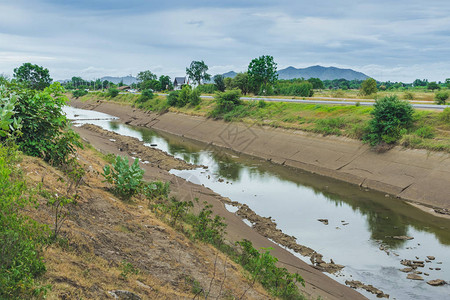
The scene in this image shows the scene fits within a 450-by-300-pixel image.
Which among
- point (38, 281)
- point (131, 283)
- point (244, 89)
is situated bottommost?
point (131, 283)

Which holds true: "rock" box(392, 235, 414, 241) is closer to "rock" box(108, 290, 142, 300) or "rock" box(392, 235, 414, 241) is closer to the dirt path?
the dirt path

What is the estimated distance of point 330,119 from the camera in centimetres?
3152

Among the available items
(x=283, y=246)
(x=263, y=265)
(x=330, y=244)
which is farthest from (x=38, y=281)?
(x=330, y=244)

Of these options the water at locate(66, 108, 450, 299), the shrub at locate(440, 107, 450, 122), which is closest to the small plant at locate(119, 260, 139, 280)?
the water at locate(66, 108, 450, 299)

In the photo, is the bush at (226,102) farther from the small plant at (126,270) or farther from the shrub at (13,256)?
the shrub at (13,256)

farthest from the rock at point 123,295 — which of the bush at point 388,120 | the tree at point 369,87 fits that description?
the tree at point 369,87

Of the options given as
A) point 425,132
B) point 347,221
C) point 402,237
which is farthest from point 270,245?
point 425,132

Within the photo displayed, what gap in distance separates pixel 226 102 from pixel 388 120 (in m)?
23.8

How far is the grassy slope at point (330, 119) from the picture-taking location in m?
23.9

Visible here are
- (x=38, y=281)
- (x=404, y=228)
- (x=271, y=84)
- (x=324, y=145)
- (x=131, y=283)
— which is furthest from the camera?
(x=271, y=84)

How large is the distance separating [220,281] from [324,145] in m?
22.7

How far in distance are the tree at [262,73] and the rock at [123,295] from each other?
191 ft

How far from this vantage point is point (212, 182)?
2288 centimetres

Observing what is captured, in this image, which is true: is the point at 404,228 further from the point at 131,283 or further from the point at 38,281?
the point at 38,281
